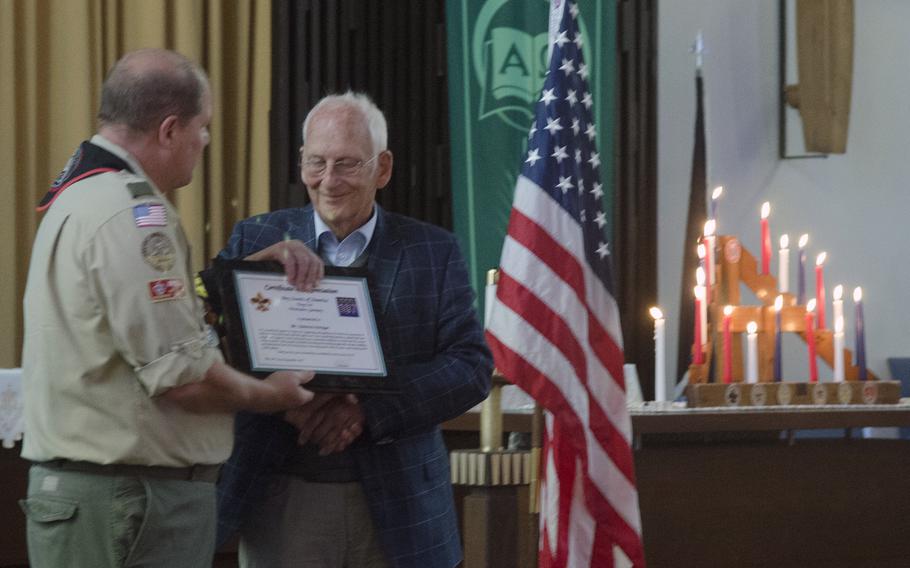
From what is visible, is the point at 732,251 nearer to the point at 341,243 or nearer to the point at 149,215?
the point at 341,243

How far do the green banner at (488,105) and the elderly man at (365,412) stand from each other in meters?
3.38

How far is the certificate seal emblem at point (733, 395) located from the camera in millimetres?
3969

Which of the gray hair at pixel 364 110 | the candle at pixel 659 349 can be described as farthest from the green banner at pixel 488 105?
the gray hair at pixel 364 110

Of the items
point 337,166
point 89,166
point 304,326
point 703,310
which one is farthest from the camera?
point 703,310

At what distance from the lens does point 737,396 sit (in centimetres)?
398

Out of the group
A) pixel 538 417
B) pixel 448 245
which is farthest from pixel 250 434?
pixel 538 417

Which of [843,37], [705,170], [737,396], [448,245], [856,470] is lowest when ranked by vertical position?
[856,470]

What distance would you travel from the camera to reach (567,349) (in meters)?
3.15

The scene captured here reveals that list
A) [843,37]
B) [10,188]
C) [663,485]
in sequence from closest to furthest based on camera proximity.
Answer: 1. [663,485]
2. [10,188]
3. [843,37]

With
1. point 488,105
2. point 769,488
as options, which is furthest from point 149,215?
point 488,105

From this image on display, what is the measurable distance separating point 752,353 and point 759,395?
0.48 ft

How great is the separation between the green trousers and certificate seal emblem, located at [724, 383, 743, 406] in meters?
2.38

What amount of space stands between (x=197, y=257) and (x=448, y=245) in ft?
9.92

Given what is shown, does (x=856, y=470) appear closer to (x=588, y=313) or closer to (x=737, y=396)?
(x=737, y=396)
